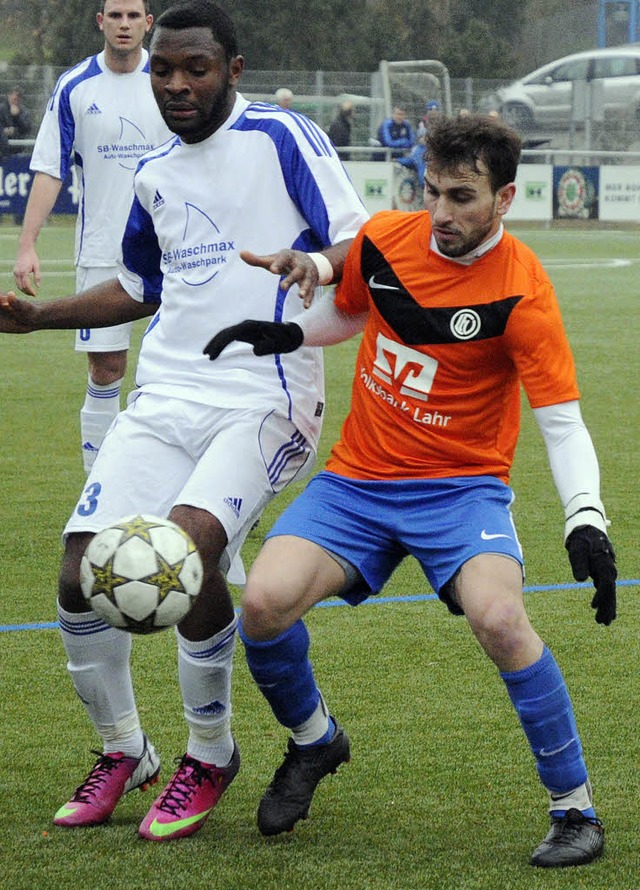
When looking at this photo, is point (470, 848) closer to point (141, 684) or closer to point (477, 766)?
point (477, 766)

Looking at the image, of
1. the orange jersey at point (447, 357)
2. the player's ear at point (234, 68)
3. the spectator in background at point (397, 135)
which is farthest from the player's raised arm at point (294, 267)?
the spectator in background at point (397, 135)

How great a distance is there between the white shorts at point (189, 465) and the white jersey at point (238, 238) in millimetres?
55

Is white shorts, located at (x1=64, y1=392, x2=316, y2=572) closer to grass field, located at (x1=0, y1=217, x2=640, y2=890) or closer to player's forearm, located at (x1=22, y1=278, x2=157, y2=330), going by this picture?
player's forearm, located at (x1=22, y1=278, x2=157, y2=330)

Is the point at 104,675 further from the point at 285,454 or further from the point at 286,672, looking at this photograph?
the point at 285,454

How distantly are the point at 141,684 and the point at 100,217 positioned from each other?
10.6 ft

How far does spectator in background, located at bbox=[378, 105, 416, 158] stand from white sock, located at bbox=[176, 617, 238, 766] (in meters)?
24.1

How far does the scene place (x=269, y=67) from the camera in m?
44.9

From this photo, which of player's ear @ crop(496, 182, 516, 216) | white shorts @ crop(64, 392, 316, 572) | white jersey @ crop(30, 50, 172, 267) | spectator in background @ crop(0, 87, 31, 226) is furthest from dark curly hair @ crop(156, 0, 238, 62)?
spectator in background @ crop(0, 87, 31, 226)

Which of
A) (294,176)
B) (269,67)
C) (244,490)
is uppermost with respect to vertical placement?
(294,176)

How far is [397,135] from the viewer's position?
27453mm

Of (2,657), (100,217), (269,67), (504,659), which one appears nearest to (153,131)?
(100,217)

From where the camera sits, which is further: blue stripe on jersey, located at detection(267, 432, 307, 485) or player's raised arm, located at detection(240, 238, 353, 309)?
blue stripe on jersey, located at detection(267, 432, 307, 485)

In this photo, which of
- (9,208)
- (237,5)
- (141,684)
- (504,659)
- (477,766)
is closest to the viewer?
(504,659)

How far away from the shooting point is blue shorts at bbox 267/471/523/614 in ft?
12.0
